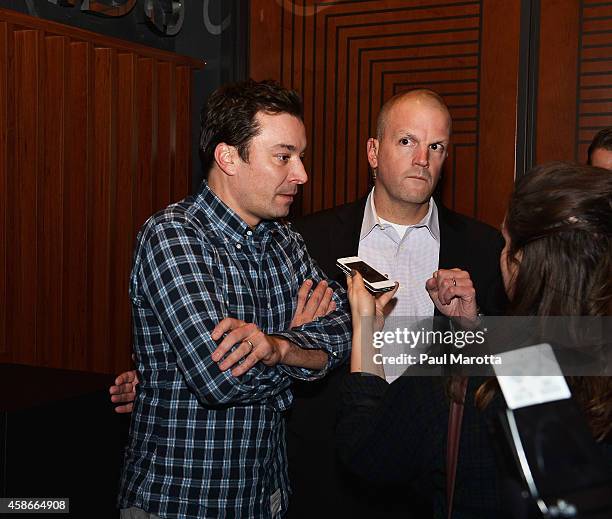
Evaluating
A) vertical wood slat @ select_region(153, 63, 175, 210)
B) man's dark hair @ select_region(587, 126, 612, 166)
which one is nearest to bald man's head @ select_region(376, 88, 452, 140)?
man's dark hair @ select_region(587, 126, 612, 166)

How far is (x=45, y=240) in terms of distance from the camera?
11.2 feet

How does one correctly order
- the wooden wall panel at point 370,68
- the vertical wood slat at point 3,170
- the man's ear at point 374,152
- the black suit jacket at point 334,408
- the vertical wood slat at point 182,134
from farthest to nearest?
1. the vertical wood slat at point 182,134
2. the wooden wall panel at point 370,68
3. the vertical wood slat at point 3,170
4. the man's ear at point 374,152
5. the black suit jacket at point 334,408

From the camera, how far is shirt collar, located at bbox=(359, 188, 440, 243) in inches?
105

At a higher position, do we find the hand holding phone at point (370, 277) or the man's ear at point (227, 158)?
the man's ear at point (227, 158)

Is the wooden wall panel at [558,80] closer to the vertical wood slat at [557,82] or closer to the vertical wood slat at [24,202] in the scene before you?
the vertical wood slat at [557,82]

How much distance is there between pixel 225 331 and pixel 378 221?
108 cm

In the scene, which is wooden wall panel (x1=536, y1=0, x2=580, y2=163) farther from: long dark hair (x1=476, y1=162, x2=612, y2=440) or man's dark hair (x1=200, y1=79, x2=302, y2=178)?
long dark hair (x1=476, y1=162, x2=612, y2=440)

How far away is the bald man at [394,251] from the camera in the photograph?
2.56 m

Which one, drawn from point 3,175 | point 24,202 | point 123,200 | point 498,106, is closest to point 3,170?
point 3,175

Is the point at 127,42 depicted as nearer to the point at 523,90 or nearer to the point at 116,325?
the point at 116,325

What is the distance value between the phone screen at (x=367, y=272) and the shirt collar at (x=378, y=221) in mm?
579

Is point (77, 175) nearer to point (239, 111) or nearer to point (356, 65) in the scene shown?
point (356, 65)

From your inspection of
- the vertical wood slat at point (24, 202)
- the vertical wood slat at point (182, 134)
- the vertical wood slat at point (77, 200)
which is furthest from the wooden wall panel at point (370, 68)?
the vertical wood slat at point (24, 202)

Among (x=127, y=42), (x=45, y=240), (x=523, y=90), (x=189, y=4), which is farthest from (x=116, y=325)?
(x=523, y=90)
